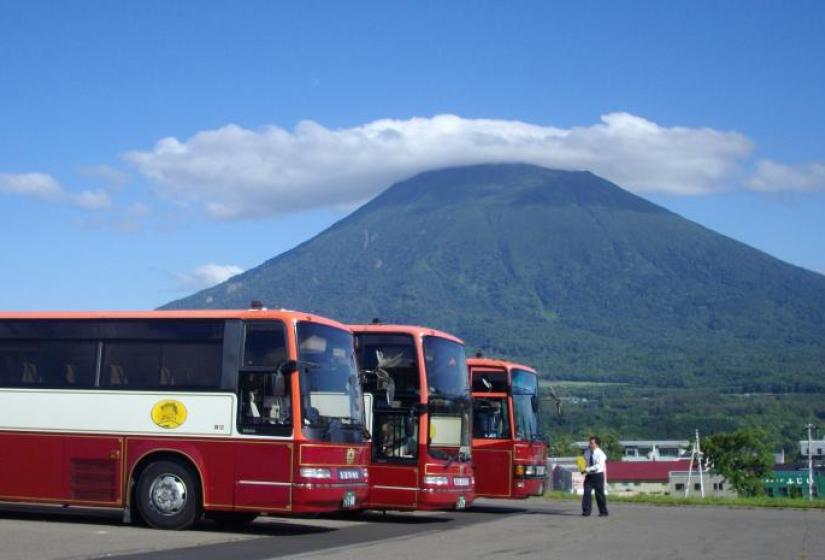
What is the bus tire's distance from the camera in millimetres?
16078

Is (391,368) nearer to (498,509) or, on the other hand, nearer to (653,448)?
(498,509)

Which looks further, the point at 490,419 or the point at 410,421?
the point at 490,419

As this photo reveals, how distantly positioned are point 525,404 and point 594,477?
2824 mm

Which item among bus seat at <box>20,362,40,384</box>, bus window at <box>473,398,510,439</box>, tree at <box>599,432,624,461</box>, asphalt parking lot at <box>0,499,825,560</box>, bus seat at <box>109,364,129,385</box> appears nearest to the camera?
asphalt parking lot at <box>0,499,825,560</box>

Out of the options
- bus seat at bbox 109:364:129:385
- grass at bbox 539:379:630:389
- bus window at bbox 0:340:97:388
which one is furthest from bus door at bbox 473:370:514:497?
grass at bbox 539:379:630:389

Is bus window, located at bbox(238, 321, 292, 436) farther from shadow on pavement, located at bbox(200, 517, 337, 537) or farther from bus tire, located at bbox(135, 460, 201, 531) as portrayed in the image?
shadow on pavement, located at bbox(200, 517, 337, 537)

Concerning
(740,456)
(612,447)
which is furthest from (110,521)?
(612,447)

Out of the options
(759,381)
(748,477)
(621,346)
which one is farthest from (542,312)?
(748,477)

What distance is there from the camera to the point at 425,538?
1608 cm

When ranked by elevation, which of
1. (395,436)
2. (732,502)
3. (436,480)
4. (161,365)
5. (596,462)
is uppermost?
(161,365)

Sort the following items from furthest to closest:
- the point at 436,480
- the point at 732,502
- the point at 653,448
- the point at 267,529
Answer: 1. the point at 653,448
2. the point at 732,502
3. the point at 436,480
4. the point at 267,529

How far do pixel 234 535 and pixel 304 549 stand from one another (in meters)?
2.03

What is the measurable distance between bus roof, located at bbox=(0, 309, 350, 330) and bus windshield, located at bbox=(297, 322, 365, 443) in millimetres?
131

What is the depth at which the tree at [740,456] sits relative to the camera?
73812mm
